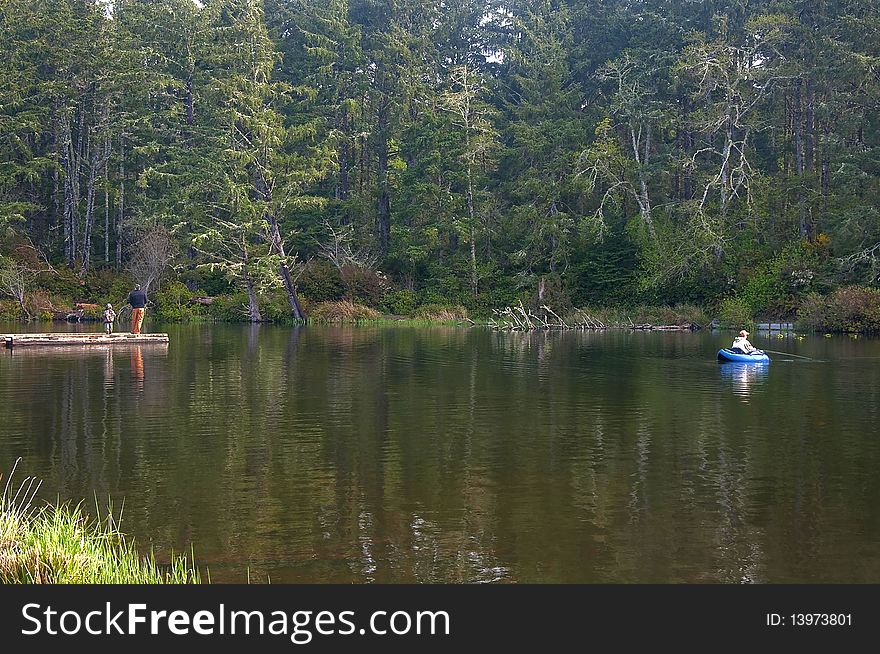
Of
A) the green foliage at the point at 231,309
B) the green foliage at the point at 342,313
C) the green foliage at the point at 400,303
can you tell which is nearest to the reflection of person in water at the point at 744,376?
the green foliage at the point at 342,313

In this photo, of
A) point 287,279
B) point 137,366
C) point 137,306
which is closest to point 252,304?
point 287,279

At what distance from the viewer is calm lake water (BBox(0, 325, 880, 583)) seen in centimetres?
1080

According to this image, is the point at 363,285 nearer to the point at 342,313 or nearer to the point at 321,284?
the point at 321,284

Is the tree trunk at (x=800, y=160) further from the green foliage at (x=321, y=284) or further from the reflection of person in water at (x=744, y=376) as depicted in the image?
the reflection of person in water at (x=744, y=376)

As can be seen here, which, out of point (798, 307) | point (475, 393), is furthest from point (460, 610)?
point (798, 307)

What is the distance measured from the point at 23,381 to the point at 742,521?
69.4ft

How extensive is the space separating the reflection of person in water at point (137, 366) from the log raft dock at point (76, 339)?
1.54 m

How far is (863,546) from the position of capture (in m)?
11.1

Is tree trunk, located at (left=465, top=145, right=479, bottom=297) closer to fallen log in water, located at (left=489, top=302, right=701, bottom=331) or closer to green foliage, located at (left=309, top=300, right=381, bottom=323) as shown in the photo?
fallen log in water, located at (left=489, top=302, right=701, bottom=331)

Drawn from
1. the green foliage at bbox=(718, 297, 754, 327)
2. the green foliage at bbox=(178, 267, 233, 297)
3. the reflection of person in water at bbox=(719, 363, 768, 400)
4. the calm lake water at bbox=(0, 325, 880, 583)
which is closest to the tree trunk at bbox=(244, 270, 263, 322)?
the green foliage at bbox=(178, 267, 233, 297)

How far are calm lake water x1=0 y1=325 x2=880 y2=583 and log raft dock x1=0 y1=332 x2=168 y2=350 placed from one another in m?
9.03

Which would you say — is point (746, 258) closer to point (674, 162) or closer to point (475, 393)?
point (674, 162)

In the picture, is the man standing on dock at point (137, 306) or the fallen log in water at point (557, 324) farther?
the fallen log in water at point (557, 324)

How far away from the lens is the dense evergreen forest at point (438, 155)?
6140 cm
